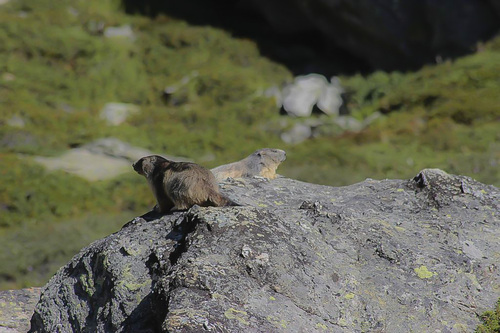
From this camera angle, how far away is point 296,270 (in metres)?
5.01

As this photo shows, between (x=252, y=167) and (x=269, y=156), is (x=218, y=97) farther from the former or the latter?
(x=252, y=167)

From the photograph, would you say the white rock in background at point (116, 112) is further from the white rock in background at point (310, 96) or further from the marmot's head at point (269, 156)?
the marmot's head at point (269, 156)

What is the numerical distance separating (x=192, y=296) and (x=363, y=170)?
15.5 metres

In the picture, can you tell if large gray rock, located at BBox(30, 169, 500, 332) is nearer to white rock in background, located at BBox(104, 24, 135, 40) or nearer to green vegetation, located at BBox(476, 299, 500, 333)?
green vegetation, located at BBox(476, 299, 500, 333)

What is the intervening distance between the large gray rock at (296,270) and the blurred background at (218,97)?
822 centimetres

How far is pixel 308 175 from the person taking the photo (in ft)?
61.4

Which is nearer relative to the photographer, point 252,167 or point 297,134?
point 252,167

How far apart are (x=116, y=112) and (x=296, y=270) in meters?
23.4

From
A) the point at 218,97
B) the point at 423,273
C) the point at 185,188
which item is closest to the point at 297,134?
the point at 218,97

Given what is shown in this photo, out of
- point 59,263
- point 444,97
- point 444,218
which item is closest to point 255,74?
point 444,97

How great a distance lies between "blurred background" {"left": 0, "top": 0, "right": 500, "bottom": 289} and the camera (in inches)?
752

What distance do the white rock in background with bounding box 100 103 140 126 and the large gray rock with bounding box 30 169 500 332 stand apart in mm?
20989

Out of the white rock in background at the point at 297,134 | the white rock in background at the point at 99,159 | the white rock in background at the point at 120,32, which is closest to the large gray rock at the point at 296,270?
the white rock in background at the point at 99,159

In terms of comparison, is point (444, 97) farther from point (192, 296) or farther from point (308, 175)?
point (192, 296)
